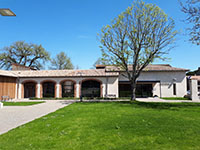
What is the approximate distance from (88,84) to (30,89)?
1105cm

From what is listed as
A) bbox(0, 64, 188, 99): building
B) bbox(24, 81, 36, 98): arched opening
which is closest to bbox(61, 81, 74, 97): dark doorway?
bbox(0, 64, 188, 99): building

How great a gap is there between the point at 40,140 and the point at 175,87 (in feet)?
86.0

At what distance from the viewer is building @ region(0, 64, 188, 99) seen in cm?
2300

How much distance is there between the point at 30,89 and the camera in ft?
84.7

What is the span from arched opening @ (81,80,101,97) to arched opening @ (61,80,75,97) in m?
1.75

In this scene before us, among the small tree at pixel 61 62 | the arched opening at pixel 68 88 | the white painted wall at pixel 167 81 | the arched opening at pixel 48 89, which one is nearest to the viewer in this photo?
the arched opening at pixel 68 88

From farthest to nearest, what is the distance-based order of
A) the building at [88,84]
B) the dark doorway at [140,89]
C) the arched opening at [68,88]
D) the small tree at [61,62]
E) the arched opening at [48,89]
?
the small tree at [61,62] → the dark doorway at [140,89] → the arched opening at [48,89] → the arched opening at [68,88] → the building at [88,84]

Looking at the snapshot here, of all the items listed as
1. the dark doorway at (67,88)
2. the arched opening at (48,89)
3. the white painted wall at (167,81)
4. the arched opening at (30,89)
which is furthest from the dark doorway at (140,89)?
the arched opening at (30,89)

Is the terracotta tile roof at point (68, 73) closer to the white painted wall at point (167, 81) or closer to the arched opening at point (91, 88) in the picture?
the arched opening at point (91, 88)

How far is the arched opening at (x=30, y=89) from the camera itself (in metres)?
25.1

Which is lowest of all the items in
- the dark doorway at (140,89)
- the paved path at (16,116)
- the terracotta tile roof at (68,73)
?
the paved path at (16,116)

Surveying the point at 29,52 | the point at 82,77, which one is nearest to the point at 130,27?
the point at 82,77

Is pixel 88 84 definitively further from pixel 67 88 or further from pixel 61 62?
pixel 61 62

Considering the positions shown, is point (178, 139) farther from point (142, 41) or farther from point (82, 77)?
point (82, 77)
